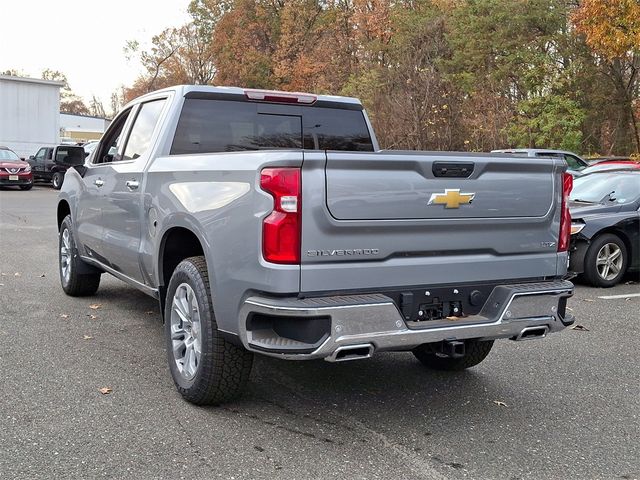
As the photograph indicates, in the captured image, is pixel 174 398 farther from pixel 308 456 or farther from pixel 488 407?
pixel 488 407

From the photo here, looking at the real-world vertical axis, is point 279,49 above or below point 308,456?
above

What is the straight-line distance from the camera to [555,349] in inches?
221

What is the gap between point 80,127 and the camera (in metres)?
83.1

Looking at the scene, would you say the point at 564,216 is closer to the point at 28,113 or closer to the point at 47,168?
the point at 47,168

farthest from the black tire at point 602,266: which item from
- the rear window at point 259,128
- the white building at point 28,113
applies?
the white building at point 28,113

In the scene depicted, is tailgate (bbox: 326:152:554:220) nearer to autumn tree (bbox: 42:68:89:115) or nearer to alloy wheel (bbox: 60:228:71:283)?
alloy wheel (bbox: 60:228:71:283)

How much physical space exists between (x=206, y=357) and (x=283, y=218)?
1.05 meters

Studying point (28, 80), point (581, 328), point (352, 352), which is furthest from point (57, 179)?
point (352, 352)

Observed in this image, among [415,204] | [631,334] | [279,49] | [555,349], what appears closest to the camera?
[415,204]

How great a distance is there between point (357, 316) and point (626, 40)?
16.4 metres

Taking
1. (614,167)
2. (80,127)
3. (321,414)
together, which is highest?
(80,127)

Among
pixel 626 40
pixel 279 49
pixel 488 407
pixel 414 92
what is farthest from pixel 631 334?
pixel 279 49

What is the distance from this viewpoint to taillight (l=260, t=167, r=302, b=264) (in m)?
3.31

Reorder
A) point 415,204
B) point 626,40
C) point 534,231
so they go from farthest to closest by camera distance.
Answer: point 626,40
point 534,231
point 415,204
